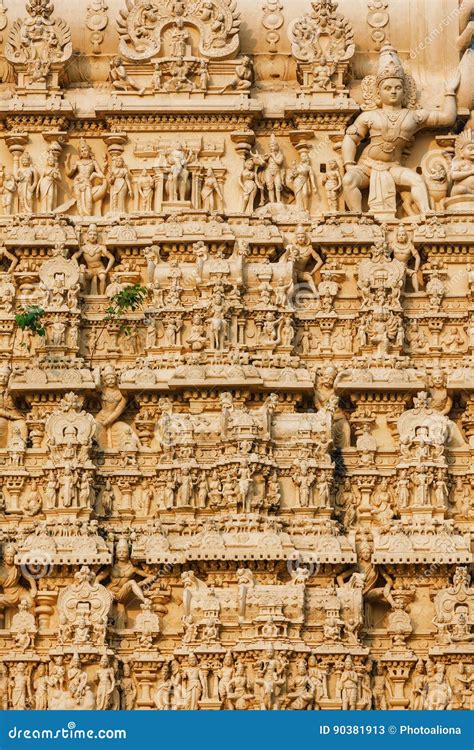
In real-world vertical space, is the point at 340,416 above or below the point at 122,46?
below

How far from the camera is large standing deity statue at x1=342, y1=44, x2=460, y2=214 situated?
56.4 metres

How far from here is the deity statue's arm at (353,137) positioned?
56688mm

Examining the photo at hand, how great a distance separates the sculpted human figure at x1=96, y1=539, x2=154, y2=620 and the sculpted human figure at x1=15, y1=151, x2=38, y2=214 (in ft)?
23.2

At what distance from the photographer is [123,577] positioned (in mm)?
52156

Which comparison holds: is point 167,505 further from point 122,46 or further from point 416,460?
point 122,46

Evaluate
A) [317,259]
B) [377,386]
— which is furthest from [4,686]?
[317,259]

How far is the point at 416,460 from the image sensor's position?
52.8 m

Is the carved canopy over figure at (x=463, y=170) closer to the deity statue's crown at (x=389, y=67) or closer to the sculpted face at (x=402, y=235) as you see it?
the sculpted face at (x=402, y=235)

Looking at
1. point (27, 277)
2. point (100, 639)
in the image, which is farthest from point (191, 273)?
point (100, 639)

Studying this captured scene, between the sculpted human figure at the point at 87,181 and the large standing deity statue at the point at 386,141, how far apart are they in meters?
4.09

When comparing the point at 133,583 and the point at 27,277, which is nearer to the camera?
the point at 133,583

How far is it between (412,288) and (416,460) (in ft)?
13.2

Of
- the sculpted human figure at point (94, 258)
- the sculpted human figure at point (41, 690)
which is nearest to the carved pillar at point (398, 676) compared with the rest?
the sculpted human figure at point (41, 690)

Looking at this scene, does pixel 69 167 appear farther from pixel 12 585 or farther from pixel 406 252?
pixel 12 585
